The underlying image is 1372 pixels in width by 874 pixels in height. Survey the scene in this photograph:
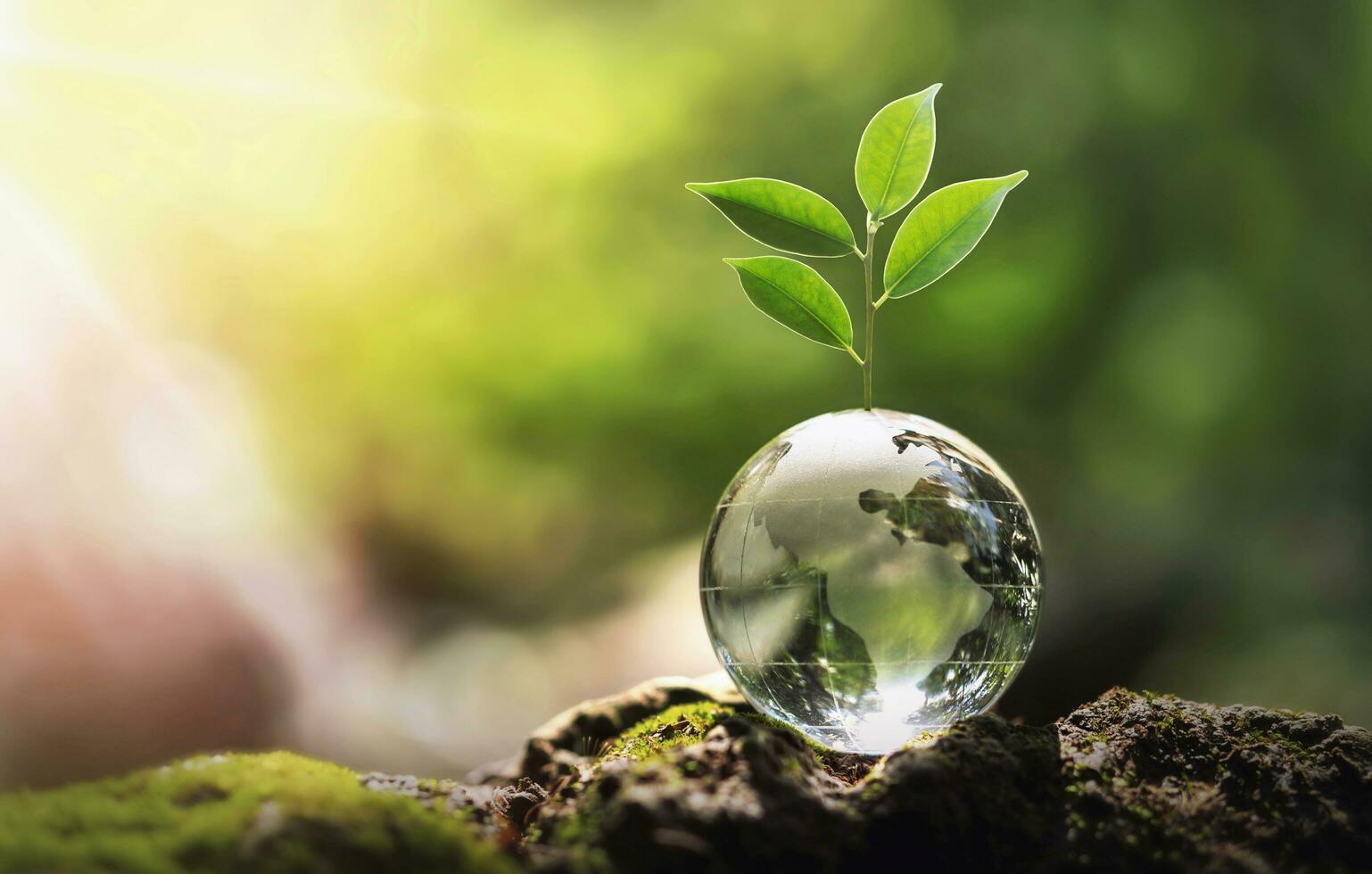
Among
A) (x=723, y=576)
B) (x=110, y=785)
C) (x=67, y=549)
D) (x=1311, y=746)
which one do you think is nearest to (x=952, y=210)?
(x=723, y=576)

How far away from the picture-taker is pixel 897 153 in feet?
8.55

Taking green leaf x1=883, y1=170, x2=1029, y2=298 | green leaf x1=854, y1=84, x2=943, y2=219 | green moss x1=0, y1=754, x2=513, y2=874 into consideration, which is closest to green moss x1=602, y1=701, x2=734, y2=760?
green moss x1=0, y1=754, x2=513, y2=874

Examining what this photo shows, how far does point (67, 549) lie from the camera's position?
17.5 ft

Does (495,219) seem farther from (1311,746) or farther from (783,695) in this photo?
(1311,746)

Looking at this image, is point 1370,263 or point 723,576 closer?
point 723,576

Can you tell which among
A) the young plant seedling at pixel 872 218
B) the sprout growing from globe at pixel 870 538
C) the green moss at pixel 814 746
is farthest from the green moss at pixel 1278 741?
the young plant seedling at pixel 872 218

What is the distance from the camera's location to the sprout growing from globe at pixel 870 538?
2.35 metres

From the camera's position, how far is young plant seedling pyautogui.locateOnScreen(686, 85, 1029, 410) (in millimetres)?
2586

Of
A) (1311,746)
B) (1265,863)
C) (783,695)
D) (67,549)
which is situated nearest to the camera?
(1265,863)

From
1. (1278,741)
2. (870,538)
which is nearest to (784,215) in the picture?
(870,538)

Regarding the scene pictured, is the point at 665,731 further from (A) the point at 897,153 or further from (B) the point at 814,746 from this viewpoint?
(A) the point at 897,153

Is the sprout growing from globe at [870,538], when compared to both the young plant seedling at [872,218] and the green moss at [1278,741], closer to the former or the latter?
the young plant seedling at [872,218]

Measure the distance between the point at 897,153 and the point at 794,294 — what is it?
407 millimetres

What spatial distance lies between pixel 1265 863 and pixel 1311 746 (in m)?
0.51
